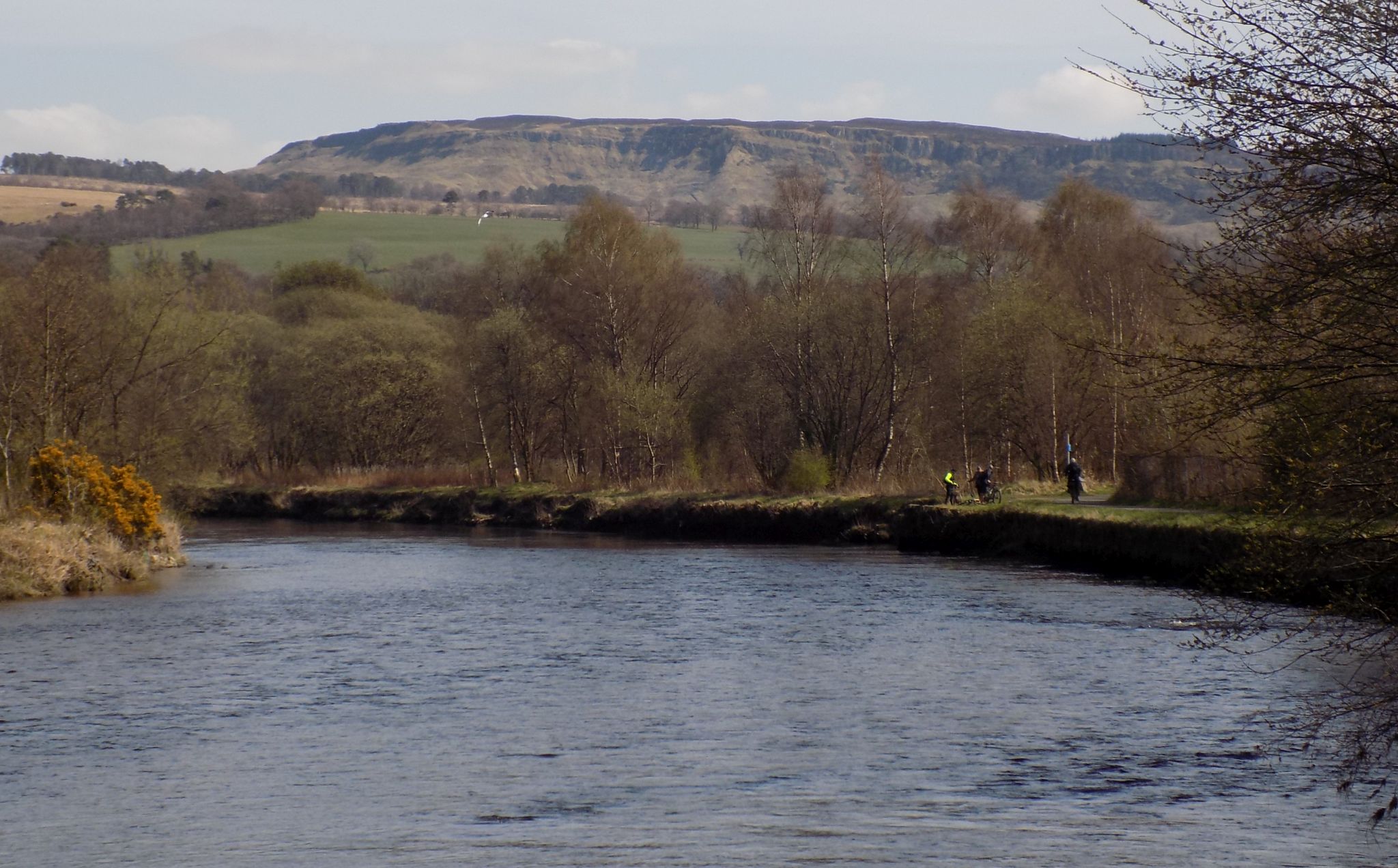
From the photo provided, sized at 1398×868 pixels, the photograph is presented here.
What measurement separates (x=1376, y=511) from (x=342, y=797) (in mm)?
9791

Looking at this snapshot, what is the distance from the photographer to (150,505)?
119 feet

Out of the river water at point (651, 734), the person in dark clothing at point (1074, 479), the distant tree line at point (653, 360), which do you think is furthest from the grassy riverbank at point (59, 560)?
the person in dark clothing at point (1074, 479)

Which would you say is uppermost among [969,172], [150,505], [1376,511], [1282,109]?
[969,172]

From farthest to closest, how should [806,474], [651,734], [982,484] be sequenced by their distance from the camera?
[806,474]
[982,484]
[651,734]

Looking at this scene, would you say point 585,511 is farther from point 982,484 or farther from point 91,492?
point 91,492

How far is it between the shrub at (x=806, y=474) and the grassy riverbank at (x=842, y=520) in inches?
58.7

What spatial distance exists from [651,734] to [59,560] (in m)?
19.4

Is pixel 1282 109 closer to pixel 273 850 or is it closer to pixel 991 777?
pixel 991 777

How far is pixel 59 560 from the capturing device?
31.8 metres

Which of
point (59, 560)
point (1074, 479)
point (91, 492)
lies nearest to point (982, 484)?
point (1074, 479)

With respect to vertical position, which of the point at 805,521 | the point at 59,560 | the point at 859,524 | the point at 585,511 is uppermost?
the point at 59,560

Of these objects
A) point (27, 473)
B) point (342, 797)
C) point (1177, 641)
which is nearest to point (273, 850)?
point (342, 797)

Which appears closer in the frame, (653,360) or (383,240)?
(653,360)

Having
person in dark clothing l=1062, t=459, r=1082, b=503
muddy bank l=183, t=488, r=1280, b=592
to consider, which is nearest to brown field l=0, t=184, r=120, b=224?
muddy bank l=183, t=488, r=1280, b=592
